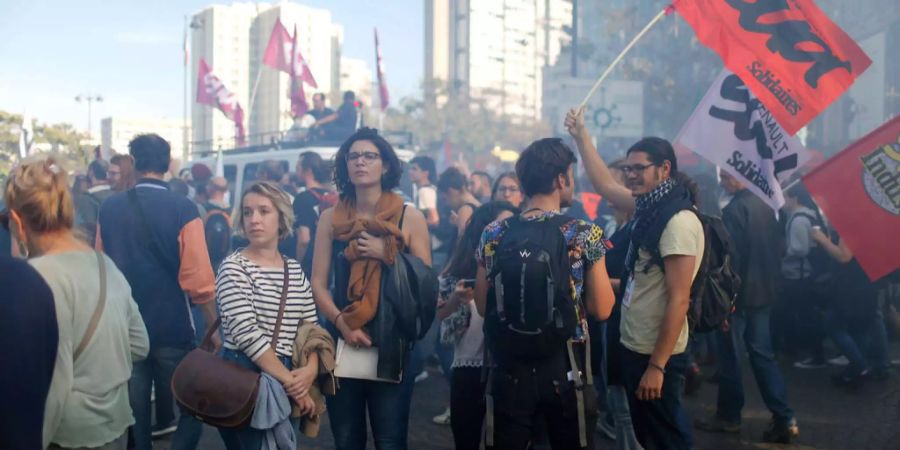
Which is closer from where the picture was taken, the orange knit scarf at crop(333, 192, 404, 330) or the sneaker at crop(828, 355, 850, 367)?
the orange knit scarf at crop(333, 192, 404, 330)

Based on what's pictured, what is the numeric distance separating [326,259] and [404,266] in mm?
451

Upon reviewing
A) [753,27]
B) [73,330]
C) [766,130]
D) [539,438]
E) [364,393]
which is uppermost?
[753,27]

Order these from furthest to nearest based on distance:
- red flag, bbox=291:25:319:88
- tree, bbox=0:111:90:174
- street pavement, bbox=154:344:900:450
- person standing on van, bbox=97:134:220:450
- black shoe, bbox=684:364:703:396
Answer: tree, bbox=0:111:90:174
red flag, bbox=291:25:319:88
black shoe, bbox=684:364:703:396
street pavement, bbox=154:344:900:450
person standing on van, bbox=97:134:220:450

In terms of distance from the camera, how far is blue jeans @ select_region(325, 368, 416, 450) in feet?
12.7

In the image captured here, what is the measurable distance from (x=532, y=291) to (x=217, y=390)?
1.35m

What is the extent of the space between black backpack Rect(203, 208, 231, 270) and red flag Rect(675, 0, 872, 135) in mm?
4824

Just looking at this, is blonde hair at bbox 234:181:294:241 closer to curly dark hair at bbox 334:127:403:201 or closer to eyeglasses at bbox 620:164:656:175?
curly dark hair at bbox 334:127:403:201

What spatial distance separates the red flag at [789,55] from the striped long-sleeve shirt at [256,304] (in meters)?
3.60

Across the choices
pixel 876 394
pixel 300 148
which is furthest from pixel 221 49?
pixel 876 394

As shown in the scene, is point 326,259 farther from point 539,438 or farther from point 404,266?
point 539,438

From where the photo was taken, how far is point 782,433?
579cm

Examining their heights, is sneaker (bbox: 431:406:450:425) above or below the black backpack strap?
below

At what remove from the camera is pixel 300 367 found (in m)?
3.61

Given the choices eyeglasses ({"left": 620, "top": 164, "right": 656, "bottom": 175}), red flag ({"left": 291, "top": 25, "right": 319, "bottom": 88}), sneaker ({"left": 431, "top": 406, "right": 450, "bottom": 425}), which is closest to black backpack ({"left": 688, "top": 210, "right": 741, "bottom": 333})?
eyeglasses ({"left": 620, "top": 164, "right": 656, "bottom": 175})
